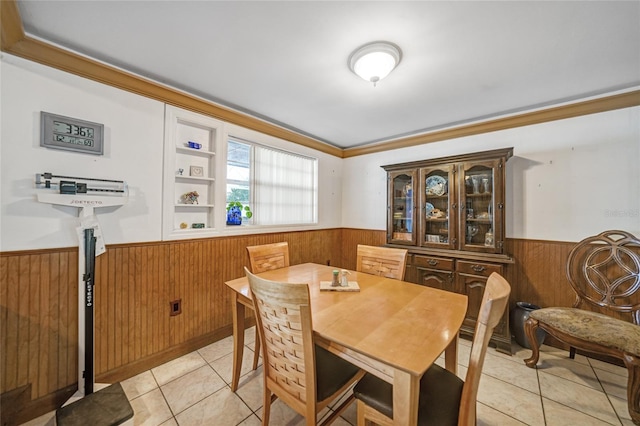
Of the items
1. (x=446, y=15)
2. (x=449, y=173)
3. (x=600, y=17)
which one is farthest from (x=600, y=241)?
(x=446, y=15)

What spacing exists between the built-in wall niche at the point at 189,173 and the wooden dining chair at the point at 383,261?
1.62 metres

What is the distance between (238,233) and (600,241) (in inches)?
142

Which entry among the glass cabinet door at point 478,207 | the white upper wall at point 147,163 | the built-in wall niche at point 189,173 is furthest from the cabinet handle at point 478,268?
the built-in wall niche at point 189,173

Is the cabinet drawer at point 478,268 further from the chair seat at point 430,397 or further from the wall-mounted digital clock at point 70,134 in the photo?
the wall-mounted digital clock at point 70,134

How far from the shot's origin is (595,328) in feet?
6.10

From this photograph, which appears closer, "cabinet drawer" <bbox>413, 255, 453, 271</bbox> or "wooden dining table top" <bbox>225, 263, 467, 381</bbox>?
"wooden dining table top" <bbox>225, 263, 467, 381</bbox>

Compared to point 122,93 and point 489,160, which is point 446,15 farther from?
point 122,93

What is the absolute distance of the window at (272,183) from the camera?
2941 mm

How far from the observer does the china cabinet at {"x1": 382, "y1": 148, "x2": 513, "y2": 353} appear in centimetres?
257

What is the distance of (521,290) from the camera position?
2.71 meters

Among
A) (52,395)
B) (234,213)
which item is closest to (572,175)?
(234,213)

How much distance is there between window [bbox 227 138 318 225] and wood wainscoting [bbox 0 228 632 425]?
17.6 inches

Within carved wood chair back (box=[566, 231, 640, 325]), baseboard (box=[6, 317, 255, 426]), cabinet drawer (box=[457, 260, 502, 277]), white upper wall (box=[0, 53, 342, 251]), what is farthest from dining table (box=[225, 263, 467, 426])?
carved wood chair back (box=[566, 231, 640, 325])

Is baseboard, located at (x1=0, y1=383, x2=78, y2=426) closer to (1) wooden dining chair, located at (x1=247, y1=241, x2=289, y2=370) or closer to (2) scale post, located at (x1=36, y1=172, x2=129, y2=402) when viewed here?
(2) scale post, located at (x1=36, y1=172, x2=129, y2=402)
